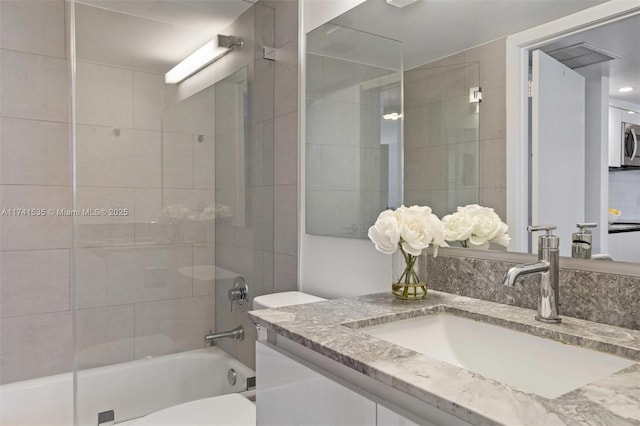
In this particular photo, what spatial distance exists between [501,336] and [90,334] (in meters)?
1.50

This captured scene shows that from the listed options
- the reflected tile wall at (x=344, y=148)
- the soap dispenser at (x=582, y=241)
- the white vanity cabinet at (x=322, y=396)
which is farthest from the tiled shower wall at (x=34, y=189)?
the soap dispenser at (x=582, y=241)

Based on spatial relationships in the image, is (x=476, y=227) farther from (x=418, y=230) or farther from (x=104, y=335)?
(x=104, y=335)

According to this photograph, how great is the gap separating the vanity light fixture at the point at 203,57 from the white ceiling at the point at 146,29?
0.02m

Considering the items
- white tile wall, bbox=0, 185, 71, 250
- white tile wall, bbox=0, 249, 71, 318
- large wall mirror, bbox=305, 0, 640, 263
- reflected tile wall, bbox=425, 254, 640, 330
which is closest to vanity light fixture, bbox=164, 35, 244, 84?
large wall mirror, bbox=305, 0, 640, 263

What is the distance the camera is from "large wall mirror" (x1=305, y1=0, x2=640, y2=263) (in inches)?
38.2

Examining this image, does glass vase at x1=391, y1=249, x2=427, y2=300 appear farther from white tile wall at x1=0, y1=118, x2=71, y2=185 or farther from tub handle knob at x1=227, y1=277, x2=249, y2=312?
white tile wall at x1=0, y1=118, x2=71, y2=185

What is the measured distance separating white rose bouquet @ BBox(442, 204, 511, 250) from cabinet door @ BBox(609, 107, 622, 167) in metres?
0.29

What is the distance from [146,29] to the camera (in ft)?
5.80

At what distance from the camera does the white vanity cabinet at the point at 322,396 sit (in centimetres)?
70

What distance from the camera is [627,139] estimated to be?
960 millimetres

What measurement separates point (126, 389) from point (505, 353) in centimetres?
150

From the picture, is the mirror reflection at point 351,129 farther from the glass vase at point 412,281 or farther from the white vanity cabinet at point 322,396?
the white vanity cabinet at point 322,396

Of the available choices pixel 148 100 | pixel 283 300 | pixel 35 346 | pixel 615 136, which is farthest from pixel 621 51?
pixel 35 346

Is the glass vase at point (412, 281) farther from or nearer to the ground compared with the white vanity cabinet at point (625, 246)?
nearer to the ground
